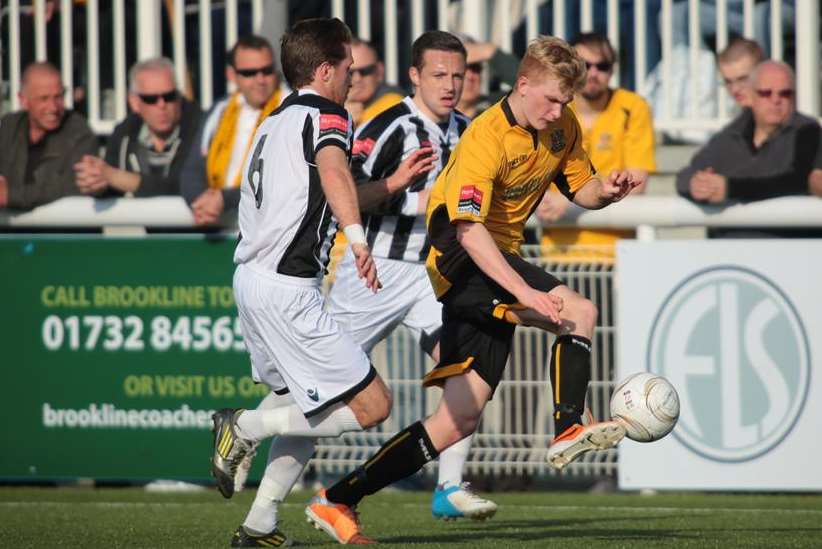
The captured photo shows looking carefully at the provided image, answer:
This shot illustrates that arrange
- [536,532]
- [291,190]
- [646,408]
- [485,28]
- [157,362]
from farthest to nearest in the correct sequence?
[485,28] → [157,362] → [536,532] → [646,408] → [291,190]

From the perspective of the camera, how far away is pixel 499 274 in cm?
752

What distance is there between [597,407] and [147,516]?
3.03m

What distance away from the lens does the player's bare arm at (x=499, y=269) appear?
7336 millimetres

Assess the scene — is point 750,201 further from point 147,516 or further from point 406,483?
point 147,516

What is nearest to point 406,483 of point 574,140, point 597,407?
point 597,407

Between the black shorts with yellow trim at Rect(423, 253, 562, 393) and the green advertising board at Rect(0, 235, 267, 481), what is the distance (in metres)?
3.21

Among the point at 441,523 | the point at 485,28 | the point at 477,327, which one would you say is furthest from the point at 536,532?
the point at 485,28

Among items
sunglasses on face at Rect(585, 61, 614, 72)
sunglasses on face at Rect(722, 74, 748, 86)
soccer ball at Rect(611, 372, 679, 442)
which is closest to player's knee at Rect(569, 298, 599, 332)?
soccer ball at Rect(611, 372, 679, 442)

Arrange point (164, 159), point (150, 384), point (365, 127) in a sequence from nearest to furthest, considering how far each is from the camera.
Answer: point (365, 127), point (150, 384), point (164, 159)

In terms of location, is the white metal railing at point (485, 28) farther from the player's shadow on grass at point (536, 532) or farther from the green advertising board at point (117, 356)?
the player's shadow on grass at point (536, 532)

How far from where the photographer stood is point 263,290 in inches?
298

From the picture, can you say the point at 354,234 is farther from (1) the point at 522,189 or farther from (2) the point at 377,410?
(1) the point at 522,189

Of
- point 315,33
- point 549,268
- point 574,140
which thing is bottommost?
point 549,268

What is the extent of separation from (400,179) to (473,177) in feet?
1.72
